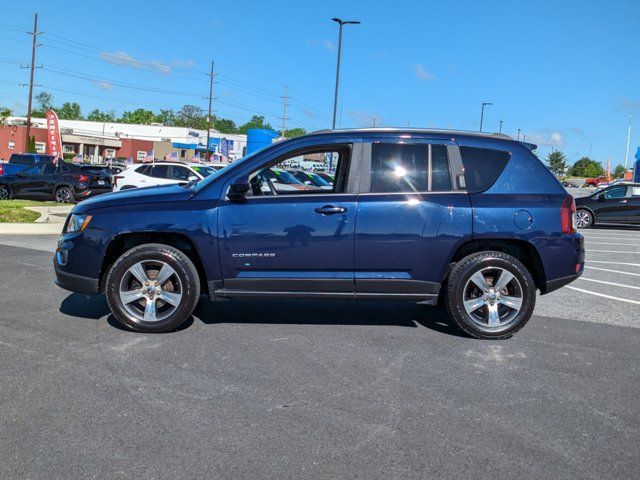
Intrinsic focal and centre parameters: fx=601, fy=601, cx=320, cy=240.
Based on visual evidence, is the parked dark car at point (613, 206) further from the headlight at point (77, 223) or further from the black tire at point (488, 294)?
the headlight at point (77, 223)

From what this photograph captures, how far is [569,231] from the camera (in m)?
5.54

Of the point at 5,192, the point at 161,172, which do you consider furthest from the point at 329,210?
the point at 5,192

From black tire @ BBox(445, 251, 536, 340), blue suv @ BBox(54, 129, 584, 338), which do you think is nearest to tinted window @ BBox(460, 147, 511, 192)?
blue suv @ BBox(54, 129, 584, 338)

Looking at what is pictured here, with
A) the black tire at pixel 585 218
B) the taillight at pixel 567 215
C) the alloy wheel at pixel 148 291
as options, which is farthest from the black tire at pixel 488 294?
the black tire at pixel 585 218

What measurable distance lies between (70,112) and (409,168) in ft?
644

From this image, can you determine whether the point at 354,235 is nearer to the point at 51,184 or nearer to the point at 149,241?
the point at 149,241

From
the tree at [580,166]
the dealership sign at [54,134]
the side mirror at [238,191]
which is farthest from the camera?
the tree at [580,166]

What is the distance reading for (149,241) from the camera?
5.58 meters

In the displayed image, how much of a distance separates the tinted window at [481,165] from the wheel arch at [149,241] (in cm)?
259

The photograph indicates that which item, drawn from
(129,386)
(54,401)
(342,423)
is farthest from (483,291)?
(54,401)

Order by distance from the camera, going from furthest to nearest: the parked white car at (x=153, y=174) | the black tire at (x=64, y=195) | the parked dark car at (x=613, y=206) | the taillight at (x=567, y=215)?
the black tire at (x=64, y=195) < the parked dark car at (x=613, y=206) < the parked white car at (x=153, y=174) < the taillight at (x=567, y=215)

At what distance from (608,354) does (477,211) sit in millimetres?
1657

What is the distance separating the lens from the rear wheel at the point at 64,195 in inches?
819

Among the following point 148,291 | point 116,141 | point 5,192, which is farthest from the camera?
point 116,141
